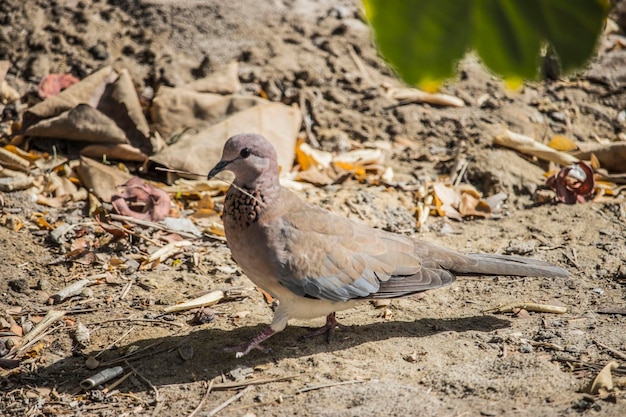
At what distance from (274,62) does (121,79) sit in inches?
56.1

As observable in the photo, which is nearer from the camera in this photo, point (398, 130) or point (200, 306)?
point (200, 306)

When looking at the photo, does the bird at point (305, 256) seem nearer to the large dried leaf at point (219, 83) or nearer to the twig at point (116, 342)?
the twig at point (116, 342)

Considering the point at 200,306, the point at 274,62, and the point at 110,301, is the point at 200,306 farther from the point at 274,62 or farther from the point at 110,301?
the point at 274,62

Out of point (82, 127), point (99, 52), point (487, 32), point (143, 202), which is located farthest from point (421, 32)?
point (99, 52)

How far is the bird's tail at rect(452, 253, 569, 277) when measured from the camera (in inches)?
159

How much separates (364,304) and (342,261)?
2.44 feet

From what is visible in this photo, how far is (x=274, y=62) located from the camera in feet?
22.1

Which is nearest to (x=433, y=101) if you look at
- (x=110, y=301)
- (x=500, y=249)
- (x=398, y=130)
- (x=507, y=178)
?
(x=398, y=130)

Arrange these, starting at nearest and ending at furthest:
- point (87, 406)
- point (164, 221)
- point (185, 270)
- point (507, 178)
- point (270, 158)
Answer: point (87, 406) → point (270, 158) → point (185, 270) → point (164, 221) → point (507, 178)

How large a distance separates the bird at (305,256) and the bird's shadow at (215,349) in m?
0.09

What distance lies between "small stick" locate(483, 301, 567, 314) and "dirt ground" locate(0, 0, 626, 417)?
4cm

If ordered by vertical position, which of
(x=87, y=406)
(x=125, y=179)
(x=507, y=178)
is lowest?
(x=87, y=406)

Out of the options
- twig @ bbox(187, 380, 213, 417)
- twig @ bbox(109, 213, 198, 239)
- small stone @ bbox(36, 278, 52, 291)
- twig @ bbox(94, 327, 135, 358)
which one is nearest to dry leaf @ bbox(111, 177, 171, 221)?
twig @ bbox(109, 213, 198, 239)

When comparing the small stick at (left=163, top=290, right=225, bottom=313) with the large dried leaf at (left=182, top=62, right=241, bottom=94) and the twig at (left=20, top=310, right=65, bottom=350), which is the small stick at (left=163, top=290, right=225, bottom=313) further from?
the large dried leaf at (left=182, top=62, right=241, bottom=94)
